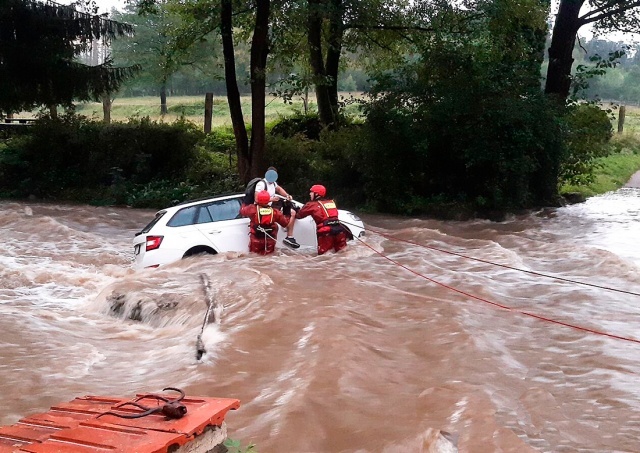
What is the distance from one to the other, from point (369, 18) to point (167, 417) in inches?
770

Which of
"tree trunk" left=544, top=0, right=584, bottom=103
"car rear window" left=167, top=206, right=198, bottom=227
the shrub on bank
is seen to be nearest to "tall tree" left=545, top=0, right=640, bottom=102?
"tree trunk" left=544, top=0, right=584, bottom=103

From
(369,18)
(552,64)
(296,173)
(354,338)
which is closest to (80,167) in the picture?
(296,173)

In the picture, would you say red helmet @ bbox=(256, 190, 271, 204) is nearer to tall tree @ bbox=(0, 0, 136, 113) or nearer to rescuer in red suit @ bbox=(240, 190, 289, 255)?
rescuer in red suit @ bbox=(240, 190, 289, 255)

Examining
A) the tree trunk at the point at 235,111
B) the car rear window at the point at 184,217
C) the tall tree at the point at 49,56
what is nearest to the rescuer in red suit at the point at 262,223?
the car rear window at the point at 184,217

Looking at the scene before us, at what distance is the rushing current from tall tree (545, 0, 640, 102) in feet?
28.3

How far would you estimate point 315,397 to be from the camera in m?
6.07

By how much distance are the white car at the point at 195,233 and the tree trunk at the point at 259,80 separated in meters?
7.81

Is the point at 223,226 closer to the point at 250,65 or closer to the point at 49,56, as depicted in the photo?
the point at 250,65

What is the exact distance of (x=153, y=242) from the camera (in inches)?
450

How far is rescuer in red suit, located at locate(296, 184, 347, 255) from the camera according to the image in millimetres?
12047

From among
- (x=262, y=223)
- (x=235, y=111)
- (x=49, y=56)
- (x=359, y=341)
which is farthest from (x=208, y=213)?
(x=49, y=56)

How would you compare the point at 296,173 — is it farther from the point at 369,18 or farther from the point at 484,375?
the point at 484,375

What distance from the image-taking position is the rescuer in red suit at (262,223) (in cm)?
1160

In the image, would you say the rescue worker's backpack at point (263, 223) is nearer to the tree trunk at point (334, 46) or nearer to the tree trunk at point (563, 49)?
the tree trunk at point (334, 46)
